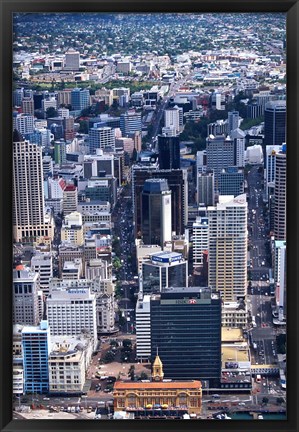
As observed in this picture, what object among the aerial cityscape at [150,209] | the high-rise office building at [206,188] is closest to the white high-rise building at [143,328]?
the aerial cityscape at [150,209]

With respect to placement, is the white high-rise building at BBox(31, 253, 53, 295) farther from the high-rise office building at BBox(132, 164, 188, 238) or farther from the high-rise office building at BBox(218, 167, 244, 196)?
the high-rise office building at BBox(218, 167, 244, 196)

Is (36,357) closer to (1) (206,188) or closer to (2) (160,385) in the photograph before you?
(2) (160,385)

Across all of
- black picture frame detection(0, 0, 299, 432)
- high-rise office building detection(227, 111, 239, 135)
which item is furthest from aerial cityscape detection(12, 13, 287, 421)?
black picture frame detection(0, 0, 299, 432)

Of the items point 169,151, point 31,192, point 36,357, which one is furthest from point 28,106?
point 36,357

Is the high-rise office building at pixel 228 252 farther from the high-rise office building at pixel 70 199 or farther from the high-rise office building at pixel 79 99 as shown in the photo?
the high-rise office building at pixel 79 99
